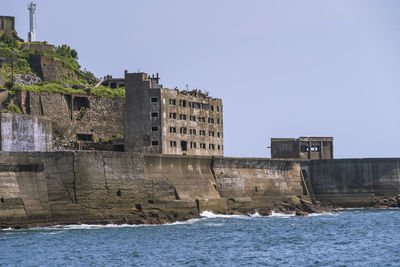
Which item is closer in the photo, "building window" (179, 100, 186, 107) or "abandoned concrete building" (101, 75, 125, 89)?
"building window" (179, 100, 186, 107)

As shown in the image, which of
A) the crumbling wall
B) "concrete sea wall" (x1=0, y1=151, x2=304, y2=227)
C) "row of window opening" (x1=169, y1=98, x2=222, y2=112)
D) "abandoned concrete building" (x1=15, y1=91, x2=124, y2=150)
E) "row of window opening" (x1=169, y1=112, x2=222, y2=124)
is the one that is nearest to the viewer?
"concrete sea wall" (x1=0, y1=151, x2=304, y2=227)

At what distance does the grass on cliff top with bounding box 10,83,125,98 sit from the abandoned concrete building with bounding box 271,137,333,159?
2117 centimetres

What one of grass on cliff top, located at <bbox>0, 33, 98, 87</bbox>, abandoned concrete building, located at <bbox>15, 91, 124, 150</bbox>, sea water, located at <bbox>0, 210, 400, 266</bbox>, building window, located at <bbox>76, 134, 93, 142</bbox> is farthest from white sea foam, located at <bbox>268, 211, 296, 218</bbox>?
grass on cliff top, located at <bbox>0, 33, 98, 87</bbox>

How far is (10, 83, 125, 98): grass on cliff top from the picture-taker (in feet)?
286

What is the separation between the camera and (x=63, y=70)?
9981 centimetres

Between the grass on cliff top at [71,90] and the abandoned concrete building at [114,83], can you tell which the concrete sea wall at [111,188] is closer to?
the grass on cliff top at [71,90]

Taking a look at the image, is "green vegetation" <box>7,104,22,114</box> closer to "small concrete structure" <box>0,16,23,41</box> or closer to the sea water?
"small concrete structure" <box>0,16,23,41</box>

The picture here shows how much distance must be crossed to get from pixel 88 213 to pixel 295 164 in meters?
35.0

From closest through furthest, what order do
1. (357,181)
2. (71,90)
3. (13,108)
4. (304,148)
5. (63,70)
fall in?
1. (13,108)
2. (357,181)
3. (71,90)
4. (63,70)
5. (304,148)

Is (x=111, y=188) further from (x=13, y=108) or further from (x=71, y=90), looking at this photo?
(x=71, y=90)

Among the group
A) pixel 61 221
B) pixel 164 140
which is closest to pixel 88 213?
pixel 61 221

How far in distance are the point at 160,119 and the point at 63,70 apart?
18.3 m

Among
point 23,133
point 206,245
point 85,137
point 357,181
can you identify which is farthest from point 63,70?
point 206,245

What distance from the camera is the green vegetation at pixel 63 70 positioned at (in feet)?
301
